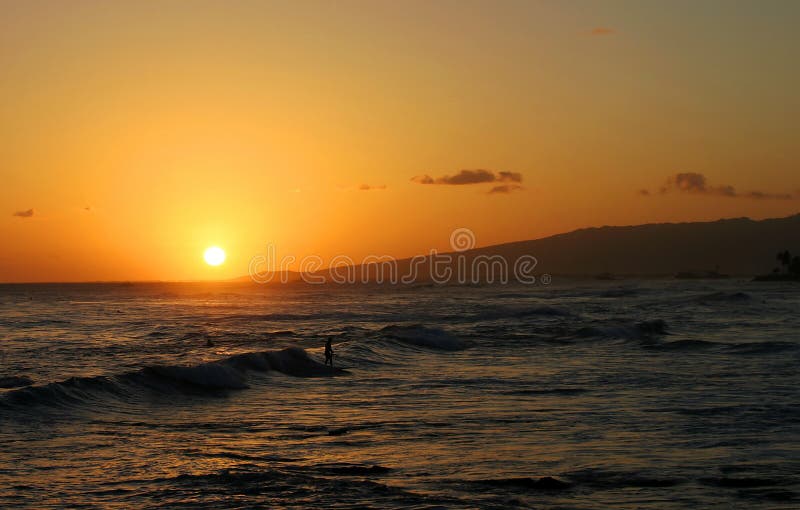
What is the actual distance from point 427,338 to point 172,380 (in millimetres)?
21922

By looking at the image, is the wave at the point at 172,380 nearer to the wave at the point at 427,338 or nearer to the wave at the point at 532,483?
the wave at the point at 427,338

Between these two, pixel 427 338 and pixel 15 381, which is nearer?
pixel 15 381

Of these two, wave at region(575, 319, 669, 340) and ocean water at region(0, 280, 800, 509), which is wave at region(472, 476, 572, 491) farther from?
wave at region(575, 319, 669, 340)

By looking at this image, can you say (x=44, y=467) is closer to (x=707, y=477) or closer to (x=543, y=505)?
(x=543, y=505)

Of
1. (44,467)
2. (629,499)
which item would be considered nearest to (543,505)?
(629,499)

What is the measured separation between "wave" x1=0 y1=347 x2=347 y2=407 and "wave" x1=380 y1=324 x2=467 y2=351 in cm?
1193

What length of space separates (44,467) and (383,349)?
29382 mm

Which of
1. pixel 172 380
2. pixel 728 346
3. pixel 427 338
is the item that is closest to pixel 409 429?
pixel 172 380

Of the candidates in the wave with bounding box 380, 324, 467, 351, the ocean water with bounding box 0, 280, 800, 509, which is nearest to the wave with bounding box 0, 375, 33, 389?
the ocean water with bounding box 0, 280, 800, 509

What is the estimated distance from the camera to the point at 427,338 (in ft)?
165

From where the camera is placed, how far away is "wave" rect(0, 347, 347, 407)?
25.7 m

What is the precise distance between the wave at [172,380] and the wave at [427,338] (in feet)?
39.1

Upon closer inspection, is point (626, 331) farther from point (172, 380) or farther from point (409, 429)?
point (409, 429)

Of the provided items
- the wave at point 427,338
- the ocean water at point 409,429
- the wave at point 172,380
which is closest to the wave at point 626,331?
the ocean water at point 409,429
